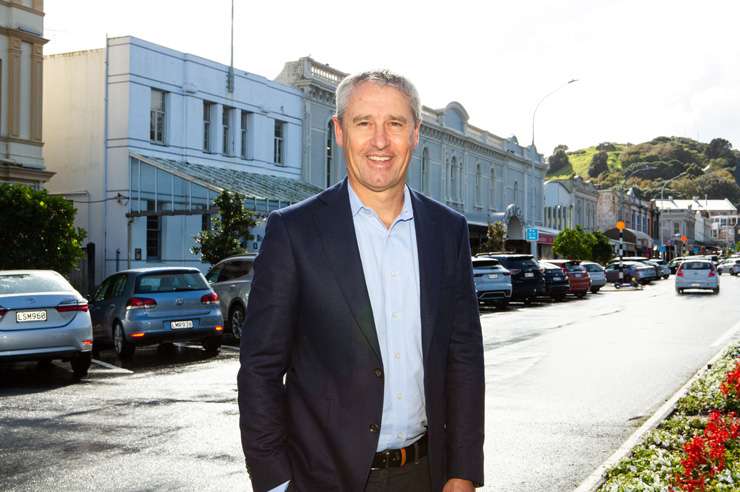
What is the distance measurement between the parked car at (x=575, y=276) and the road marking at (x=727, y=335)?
46.7 ft

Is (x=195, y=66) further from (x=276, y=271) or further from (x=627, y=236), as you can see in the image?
(x=627, y=236)

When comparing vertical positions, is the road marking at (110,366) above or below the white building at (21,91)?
below

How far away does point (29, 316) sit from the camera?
38.2ft

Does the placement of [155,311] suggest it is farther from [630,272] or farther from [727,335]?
[630,272]

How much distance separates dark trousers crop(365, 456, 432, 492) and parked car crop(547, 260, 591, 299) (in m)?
32.9

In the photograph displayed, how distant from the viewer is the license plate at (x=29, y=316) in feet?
38.0

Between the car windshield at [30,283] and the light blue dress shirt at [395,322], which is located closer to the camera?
the light blue dress shirt at [395,322]

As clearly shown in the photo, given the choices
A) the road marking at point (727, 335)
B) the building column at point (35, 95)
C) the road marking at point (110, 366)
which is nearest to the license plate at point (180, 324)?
the road marking at point (110, 366)

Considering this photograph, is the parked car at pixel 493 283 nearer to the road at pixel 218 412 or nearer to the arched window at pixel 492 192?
the road at pixel 218 412

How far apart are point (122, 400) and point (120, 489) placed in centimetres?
420

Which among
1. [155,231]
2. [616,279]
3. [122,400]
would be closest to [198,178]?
[155,231]

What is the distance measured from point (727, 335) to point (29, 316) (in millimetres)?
13595

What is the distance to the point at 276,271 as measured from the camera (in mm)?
2832

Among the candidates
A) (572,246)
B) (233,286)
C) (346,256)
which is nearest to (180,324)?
(233,286)
